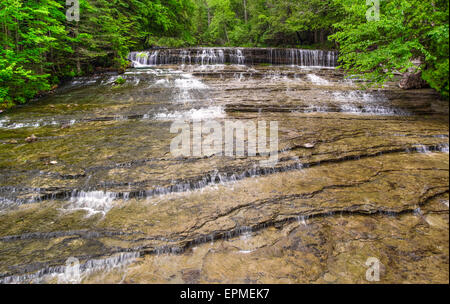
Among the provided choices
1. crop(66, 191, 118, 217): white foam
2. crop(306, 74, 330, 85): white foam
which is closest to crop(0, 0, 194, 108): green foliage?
crop(66, 191, 118, 217): white foam

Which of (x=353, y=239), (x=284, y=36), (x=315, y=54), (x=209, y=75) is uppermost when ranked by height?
(x=284, y=36)

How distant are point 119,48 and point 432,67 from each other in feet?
56.8

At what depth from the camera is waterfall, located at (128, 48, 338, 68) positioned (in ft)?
55.2

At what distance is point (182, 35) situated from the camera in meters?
25.9

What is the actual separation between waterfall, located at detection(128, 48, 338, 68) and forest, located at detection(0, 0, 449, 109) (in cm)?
153

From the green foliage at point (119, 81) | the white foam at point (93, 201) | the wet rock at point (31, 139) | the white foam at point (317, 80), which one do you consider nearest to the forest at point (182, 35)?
the white foam at point (317, 80)

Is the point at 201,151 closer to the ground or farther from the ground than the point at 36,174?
farther from the ground

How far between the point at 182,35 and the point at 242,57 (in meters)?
13.0

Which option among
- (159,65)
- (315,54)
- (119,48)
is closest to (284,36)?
(315,54)

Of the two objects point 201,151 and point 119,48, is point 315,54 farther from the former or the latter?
point 201,151

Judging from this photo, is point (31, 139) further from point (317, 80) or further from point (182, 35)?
point (182, 35)

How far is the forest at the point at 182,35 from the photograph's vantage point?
451 cm

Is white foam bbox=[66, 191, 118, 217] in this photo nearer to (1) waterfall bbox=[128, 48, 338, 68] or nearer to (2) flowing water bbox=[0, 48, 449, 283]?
(2) flowing water bbox=[0, 48, 449, 283]

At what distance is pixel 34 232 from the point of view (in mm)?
3471
